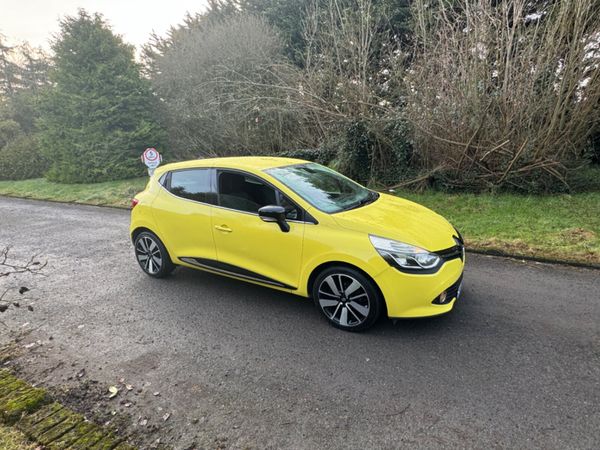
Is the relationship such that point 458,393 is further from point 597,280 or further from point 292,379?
point 597,280

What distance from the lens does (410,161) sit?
32.2 ft

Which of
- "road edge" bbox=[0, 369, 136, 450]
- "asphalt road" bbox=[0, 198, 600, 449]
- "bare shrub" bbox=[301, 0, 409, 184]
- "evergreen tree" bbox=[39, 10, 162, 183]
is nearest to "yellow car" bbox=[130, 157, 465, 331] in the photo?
"asphalt road" bbox=[0, 198, 600, 449]

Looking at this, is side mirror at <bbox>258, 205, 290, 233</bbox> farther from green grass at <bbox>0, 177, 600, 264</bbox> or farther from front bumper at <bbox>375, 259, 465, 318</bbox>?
green grass at <bbox>0, 177, 600, 264</bbox>

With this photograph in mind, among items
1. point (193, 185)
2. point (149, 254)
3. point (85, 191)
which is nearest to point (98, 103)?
point (85, 191)

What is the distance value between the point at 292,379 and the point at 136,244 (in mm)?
3373

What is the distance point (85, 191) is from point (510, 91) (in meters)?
15.0

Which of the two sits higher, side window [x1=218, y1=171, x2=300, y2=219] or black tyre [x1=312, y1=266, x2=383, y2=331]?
side window [x1=218, y1=171, x2=300, y2=219]

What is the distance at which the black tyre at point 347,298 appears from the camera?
3.41 metres

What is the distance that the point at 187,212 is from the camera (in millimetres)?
4488

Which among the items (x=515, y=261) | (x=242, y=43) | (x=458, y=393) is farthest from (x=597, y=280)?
(x=242, y=43)

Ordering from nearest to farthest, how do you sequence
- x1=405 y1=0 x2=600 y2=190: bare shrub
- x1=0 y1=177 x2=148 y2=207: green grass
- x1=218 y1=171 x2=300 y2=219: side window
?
x1=218 y1=171 x2=300 y2=219: side window → x1=405 y1=0 x2=600 y2=190: bare shrub → x1=0 y1=177 x2=148 y2=207: green grass

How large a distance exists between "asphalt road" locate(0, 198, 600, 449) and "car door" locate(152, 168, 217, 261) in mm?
603

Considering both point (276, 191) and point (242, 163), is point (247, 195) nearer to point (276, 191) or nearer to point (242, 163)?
point (276, 191)

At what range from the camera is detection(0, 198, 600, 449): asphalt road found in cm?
242
